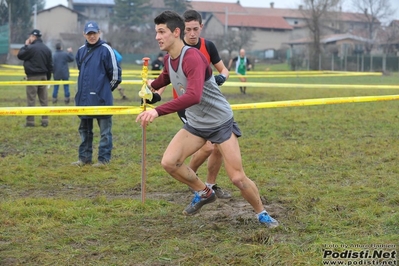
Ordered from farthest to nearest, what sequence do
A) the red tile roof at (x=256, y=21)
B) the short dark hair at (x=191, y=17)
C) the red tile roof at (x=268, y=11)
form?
the red tile roof at (x=268, y=11)
the red tile roof at (x=256, y=21)
the short dark hair at (x=191, y=17)

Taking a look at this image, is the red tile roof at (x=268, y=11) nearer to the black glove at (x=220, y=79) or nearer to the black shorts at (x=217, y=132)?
the black glove at (x=220, y=79)

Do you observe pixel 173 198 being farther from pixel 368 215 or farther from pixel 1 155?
pixel 1 155

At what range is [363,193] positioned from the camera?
24.8ft

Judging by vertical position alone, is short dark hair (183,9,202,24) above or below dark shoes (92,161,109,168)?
above

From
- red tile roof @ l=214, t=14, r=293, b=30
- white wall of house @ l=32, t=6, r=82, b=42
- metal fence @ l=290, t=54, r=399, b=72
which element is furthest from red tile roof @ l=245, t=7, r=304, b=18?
metal fence @ l=290, t=54, r=399, b=72

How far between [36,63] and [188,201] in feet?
26.3

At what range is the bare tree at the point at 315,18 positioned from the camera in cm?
5797

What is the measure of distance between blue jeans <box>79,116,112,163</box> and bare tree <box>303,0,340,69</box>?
48.3m

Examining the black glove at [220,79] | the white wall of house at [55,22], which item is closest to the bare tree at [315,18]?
the white wall of house at [55,22]

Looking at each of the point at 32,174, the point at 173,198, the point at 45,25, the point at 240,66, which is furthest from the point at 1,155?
the point at 45,25

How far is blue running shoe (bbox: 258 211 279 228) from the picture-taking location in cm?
606

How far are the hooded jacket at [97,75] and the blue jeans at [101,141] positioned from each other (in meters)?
0.34

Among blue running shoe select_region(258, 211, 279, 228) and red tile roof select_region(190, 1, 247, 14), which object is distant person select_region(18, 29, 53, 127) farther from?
red tile roof select_region(190, 1, 247, 14)

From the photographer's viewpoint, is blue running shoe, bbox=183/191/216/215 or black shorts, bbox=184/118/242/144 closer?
black shorts, bbox=184/118/242/144
